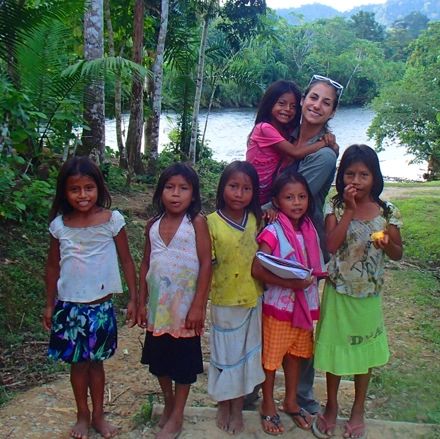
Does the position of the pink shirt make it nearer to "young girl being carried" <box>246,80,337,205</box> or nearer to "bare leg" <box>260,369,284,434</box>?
"young girl being carried" <box>246,80,337,205</box>

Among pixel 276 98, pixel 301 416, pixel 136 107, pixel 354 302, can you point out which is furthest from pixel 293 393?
pixel 136 107

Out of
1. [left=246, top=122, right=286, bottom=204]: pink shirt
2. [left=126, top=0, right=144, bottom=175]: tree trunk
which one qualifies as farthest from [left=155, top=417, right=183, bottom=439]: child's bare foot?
[left=126, top=0, right=144, bottom=175]: tree trunk

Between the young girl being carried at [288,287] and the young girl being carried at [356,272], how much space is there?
0.27 ft

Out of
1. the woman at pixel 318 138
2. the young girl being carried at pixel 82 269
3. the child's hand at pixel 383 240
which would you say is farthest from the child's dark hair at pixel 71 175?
the child's hand at pixel 383 240

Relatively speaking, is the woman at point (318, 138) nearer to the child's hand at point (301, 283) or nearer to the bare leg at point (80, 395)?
the child's hand at point (301, 283)

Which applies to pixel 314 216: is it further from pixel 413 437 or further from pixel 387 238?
pixel 413 437

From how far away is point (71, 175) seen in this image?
2545 mm

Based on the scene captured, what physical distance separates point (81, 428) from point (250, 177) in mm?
1510

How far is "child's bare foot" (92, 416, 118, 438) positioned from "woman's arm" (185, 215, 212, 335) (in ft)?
2.44

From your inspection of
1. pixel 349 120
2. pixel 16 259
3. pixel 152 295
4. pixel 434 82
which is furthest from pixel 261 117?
pixel 349 120

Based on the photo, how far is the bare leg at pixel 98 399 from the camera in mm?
2672

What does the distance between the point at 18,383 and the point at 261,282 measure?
178 centimetres

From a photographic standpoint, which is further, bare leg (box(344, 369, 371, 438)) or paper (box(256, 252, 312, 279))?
bare leg (box(344, 369, 371, 438))

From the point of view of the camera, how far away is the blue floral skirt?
2547 millimetres
